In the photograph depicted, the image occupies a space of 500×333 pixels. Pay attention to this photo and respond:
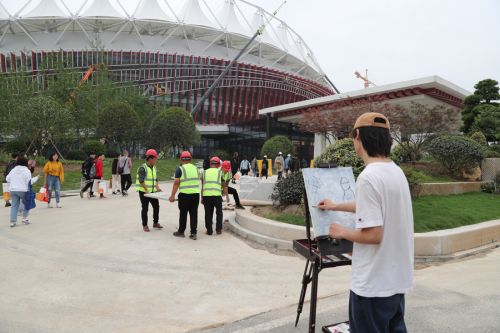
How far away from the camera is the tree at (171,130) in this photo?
1127 inches

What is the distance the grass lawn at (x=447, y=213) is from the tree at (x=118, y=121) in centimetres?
2065

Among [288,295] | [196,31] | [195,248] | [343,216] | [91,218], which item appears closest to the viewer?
[343,216]

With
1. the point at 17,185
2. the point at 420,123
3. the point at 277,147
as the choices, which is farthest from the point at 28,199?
the point at 277,147

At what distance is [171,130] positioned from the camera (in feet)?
94.0

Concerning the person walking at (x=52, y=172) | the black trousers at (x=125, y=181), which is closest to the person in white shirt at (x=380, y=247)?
the person walking at (x=52, y=172)

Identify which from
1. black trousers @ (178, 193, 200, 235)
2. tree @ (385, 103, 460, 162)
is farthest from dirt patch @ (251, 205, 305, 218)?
tree @ (385, 103, 460, 162)

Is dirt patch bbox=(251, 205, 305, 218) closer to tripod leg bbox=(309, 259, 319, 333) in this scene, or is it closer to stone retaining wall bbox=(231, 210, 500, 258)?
stone retaining wall bbox=(231, 210, 500, 258)

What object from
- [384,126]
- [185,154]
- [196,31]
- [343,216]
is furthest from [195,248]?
[196,31]

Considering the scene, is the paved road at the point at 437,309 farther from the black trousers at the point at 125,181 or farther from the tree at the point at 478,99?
the tree at the point at 478,99

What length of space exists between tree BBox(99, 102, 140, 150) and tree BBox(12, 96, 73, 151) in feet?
14.6

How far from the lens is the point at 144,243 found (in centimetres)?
683

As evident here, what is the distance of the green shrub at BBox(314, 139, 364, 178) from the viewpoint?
7770mm

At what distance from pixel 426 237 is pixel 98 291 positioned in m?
5.05

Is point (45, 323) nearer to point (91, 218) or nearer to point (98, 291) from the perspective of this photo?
point (98, 291)
